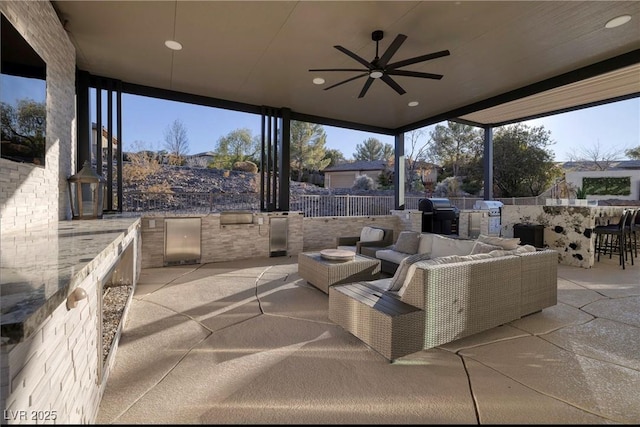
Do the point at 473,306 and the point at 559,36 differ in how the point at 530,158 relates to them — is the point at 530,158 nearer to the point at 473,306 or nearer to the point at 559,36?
the point at 559,36

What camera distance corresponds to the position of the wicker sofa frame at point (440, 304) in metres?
2.18

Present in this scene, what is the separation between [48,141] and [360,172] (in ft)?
54.2

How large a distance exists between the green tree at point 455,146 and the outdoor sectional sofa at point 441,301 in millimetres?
16142

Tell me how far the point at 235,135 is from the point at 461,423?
14158mm

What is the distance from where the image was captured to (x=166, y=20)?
3.30m

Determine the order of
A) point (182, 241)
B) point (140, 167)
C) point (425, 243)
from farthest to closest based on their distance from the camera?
point (140, 167), point (182, 241), point (425, 243)

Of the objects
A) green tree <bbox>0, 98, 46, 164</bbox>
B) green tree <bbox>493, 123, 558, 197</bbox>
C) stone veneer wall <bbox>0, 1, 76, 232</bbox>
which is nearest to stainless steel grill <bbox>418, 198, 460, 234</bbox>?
stone veneer wall <bbox>0, 1, 76, 232</bbox>

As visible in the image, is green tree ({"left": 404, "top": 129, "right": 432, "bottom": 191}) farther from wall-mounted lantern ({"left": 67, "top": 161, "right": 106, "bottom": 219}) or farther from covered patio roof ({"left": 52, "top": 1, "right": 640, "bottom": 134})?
wall-mounted lantern ({"left": 67, "top": 161, "right": 106, "bottom": 219})

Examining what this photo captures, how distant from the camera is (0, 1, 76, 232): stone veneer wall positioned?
7.37ft

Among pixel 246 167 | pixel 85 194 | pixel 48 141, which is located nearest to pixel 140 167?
pixel 246 167

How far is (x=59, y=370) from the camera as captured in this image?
111 centimetres

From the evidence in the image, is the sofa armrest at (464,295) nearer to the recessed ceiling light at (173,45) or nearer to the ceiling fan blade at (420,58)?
the ceiling fan blade at (420,58)

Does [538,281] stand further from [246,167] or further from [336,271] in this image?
[246,167]

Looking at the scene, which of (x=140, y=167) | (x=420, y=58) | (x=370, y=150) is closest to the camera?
(x=420, y=58)
